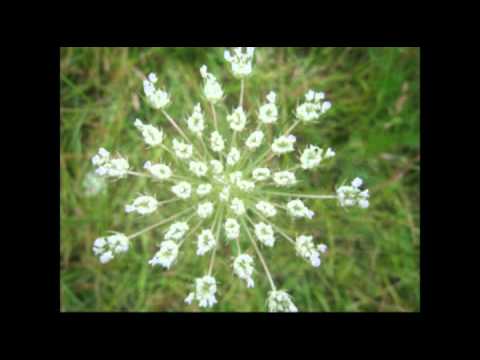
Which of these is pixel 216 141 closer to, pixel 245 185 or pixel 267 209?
pixel 245 185

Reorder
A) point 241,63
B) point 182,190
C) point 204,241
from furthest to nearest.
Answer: point 241,63, point 182,190, point 204,241

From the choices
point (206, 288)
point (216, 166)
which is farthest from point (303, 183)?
point (206, 288)

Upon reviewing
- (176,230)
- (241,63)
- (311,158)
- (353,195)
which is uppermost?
(241,63)

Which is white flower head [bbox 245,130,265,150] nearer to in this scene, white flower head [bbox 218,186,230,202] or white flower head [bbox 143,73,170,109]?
white flower head [bbox 218,186,230,202]

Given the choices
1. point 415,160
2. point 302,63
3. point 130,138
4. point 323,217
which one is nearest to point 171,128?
point 130,138

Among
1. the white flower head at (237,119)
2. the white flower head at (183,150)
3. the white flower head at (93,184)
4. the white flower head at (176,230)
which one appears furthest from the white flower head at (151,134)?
the white flower head at (93,184)

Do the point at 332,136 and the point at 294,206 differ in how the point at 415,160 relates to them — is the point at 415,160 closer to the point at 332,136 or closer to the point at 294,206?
the point at 332,136

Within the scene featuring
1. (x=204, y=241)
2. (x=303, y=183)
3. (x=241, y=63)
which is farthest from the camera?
(x=303, y=183)
